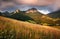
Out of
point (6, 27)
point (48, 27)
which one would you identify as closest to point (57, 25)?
point (48, 27)

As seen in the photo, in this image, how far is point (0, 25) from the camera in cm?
820

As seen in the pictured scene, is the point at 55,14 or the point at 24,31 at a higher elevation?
the point at 55,14

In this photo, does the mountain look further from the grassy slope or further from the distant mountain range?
the grassy slope

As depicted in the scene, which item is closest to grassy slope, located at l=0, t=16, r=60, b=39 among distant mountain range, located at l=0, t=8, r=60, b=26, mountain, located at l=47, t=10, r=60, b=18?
distant mountain range, located at l=0, t=8, r=60, b=26

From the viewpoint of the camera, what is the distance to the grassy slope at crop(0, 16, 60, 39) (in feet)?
26.0

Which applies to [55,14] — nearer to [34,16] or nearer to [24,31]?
[34,16]

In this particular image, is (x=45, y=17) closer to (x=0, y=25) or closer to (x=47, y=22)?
(x=47, y=22)

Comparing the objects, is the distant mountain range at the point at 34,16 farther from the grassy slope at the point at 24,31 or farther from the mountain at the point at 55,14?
the grassy slope at the point at 24,31

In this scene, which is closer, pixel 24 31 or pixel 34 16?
pixel 24 31

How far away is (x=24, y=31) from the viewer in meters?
8.08

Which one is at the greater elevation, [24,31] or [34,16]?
[34,16]

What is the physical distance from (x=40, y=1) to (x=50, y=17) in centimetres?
91

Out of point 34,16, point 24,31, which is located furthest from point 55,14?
point 24,31

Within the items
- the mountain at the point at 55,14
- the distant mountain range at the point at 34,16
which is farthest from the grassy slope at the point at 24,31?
the mountain at the point at 55,14
